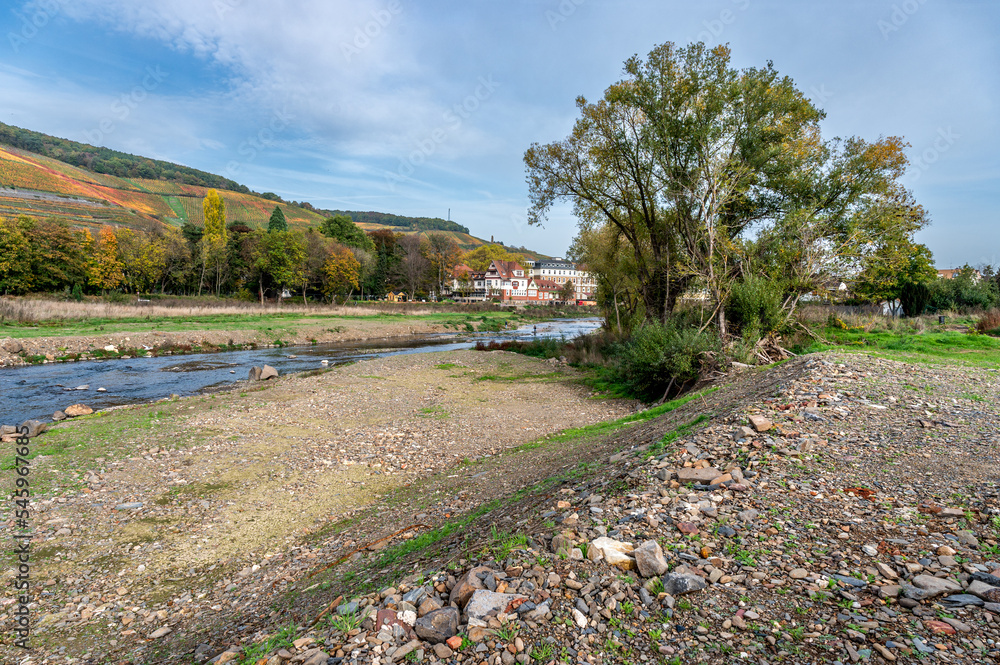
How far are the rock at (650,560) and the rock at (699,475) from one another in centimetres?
141

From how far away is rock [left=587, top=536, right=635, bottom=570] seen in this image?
3.47 metres

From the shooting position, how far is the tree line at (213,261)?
146 ft

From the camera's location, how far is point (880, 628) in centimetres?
258

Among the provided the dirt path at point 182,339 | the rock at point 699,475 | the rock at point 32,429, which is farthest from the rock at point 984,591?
the dirt path at point 182,339

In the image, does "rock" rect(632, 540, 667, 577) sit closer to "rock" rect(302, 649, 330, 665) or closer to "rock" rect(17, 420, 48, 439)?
"rock" rect(302, 649, 330, 665)

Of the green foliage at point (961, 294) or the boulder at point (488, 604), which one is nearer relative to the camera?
the boulder at point (488, 604)

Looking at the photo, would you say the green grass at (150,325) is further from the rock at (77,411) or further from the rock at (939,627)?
the rock at (939,627)

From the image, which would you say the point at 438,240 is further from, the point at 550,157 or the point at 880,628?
the point at 880,628

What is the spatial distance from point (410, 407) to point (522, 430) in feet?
13.8

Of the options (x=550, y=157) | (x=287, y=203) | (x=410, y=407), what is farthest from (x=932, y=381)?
(x=287, y=203)

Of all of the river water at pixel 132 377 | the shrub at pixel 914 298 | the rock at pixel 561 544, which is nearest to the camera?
the rock at pixel 561 544

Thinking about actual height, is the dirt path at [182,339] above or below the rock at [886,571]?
below

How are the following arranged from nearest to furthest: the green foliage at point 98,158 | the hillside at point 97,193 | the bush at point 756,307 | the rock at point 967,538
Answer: the rock at point 967,538, the bush at point 756,307, the hillside at point 97,193, the green foliage at point 98,158

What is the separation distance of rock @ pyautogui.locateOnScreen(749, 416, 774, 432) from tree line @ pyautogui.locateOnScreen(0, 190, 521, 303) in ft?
192
